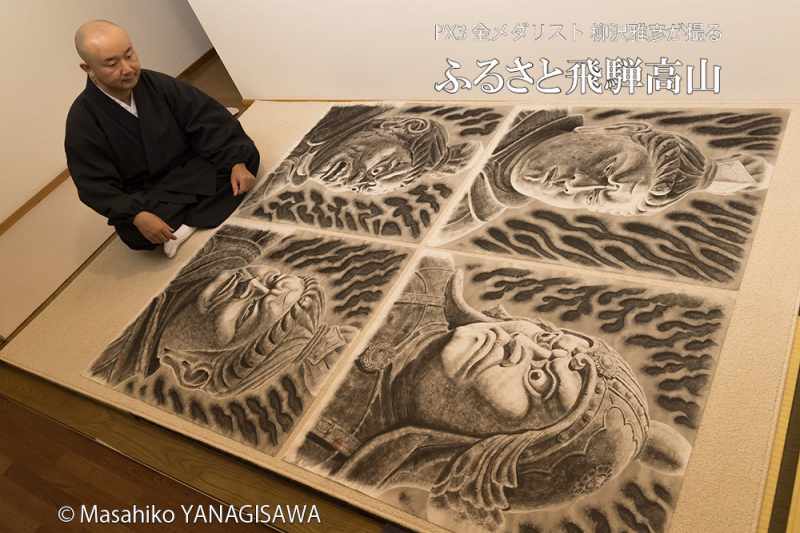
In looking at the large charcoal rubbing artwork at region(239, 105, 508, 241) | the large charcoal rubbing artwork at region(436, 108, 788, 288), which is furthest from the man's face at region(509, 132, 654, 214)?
the large charcoal rubbing artwork at region(239, 105, 508, 241)

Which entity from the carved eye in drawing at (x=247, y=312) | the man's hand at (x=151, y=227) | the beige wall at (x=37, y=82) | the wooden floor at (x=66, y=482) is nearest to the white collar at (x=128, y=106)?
the man's hand at (x=151, y=227)

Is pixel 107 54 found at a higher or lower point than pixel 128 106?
higher

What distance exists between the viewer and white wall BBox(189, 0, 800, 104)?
1963 mm

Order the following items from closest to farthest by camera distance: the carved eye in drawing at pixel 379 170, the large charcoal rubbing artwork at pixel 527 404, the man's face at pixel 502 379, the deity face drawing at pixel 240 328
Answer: the large charcoal rubbing artwork at pixel 527 404 → the man's face at pixel 502 379 → the deity face drawing at pixel 240 328 → the carved eye in drawing at pixel 379 170

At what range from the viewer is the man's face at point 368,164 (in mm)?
2346

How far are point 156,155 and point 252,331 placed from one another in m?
0.88

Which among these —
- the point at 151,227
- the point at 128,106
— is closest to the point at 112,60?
the point at 128,106

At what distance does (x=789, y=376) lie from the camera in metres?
1.42

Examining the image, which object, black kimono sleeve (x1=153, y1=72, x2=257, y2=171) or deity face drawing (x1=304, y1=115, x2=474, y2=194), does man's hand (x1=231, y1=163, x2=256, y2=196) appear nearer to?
black kimono sleeve (x1=153, y1=72, x2=257, y2=171)

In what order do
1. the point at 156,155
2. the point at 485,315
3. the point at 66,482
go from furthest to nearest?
1. the point at 156,155
2. the point at 66,482
3. the point at 485,315

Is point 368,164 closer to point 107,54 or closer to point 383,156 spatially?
point 383,156

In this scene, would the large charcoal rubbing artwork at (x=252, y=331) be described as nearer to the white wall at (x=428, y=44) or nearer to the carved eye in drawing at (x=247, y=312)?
the carved eye in drawing at (x=247, y=312)

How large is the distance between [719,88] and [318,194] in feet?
4.89

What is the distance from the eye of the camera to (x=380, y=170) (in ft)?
7.85
